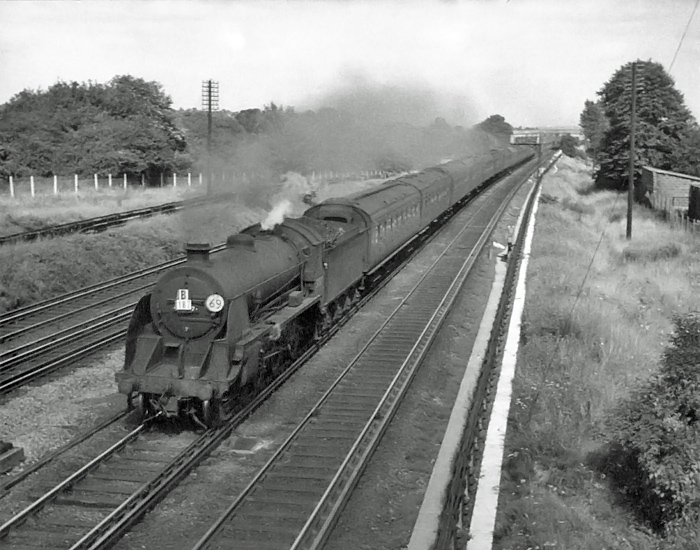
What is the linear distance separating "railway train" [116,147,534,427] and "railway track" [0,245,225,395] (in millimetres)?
3494

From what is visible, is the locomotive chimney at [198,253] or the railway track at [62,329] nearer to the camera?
the locomotive chimney at [198,253]

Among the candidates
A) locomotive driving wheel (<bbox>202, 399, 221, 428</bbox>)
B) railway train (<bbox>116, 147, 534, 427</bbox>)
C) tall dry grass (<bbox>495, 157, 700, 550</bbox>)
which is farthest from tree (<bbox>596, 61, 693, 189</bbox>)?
locomotive driving wheel (<bbox>202, 399, 221, 428</bbox>)

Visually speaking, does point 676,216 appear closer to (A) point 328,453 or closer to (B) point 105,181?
(B) point 105,181

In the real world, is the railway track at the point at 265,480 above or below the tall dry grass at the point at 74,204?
below

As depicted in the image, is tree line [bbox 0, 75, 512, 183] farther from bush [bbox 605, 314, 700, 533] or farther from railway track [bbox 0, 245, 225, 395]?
bush [bbox 605, 314, 700, 533]

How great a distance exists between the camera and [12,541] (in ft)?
25.5

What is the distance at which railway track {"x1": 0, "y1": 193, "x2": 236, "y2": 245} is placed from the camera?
23542mm

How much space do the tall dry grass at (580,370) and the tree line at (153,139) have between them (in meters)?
9.92

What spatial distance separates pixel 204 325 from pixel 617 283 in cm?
1499

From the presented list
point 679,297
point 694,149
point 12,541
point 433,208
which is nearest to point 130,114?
point 433,208

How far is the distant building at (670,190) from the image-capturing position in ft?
117

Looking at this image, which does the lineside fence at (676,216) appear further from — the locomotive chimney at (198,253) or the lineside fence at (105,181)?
the locomotive chimney at (198,253)

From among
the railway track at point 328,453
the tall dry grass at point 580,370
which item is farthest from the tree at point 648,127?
the railway track at point 328,453

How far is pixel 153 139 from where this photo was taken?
145 feet
